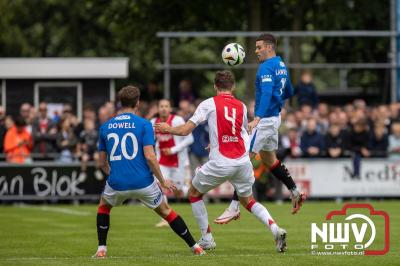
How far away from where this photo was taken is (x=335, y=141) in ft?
88.2

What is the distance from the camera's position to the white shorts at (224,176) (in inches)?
552

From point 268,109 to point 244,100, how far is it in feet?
53.2

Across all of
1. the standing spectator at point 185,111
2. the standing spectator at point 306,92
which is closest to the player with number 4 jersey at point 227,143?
the standing spectator at point 185,111

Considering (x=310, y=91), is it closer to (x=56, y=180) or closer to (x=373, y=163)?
(x=373, y=163)

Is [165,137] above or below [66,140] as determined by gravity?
above

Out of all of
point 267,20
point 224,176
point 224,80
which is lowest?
point 224,176

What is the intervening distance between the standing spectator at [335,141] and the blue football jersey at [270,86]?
37.6 feet

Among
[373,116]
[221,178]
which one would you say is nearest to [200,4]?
[373,116]

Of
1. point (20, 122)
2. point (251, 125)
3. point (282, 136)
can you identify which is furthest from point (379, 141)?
point (251, 125)

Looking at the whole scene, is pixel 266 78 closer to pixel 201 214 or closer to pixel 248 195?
pixel 248 195

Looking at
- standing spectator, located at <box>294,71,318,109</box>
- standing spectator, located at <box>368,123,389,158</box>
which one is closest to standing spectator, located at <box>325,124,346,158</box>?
standing spectator, located at <box>368,123,389,158</box>

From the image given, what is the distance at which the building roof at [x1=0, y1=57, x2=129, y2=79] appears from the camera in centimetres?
3123

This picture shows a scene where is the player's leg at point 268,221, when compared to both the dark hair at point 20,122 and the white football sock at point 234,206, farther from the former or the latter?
the dark hair at point 20,122

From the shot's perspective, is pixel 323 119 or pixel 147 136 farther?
pixel 323 119
